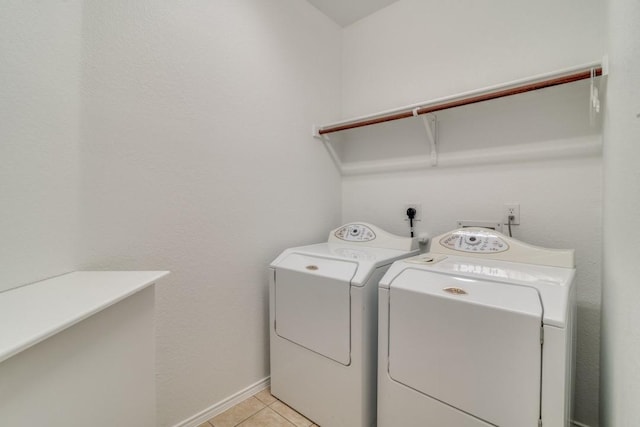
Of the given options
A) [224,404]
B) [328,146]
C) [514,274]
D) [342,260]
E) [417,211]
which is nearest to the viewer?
[514,274]

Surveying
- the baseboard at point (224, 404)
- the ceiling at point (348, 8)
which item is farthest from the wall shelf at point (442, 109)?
the baseboard at point (224, 404)

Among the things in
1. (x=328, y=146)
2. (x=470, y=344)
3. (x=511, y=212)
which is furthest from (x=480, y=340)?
(x=328, y=146)

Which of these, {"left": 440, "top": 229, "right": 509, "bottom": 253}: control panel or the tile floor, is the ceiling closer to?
{"left": 440, "top": 229, "right": 509, "bottom": 253}: control panel

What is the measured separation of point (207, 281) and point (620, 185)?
1.76m

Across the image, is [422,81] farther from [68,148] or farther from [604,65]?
[68,148]

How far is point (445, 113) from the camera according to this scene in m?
1.90

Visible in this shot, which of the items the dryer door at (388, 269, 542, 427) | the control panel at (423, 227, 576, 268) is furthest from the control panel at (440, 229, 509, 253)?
the dryer door at (388, 269, 542, 427)

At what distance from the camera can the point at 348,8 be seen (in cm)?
225

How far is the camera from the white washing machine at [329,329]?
1375 millimetres

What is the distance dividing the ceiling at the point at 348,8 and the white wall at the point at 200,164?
6.4 inches

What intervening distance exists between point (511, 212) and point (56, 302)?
210cm

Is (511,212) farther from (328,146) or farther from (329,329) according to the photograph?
(328,146)

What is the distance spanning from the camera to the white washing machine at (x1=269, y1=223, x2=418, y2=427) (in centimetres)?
138

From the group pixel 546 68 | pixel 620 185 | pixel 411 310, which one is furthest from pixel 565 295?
pixel 546 68
